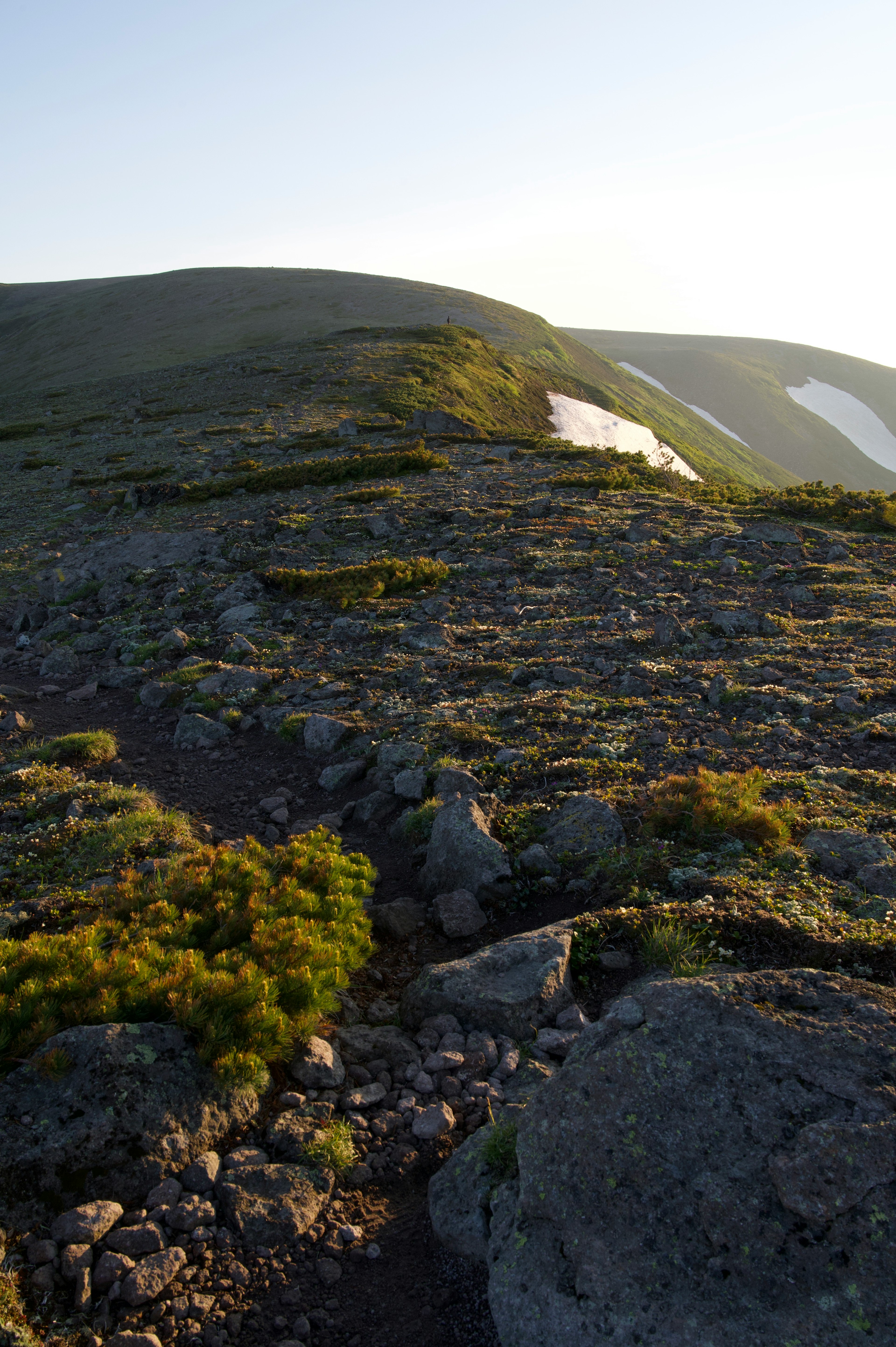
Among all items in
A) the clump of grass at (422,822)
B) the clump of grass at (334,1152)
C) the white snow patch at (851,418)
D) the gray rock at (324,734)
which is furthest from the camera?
the white snow patch at (851,418)

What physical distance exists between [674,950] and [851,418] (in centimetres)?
17068

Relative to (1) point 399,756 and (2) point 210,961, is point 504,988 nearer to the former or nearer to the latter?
(2) point 210,961

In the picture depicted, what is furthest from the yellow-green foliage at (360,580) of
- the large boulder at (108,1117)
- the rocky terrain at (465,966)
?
the large boulder at (108,1117)

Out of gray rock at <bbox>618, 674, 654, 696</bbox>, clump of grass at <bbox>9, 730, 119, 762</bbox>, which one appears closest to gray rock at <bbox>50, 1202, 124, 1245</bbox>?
clump of grass at <bbox>9, 730, 119, 762</bbox>

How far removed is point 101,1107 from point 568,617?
1277cm

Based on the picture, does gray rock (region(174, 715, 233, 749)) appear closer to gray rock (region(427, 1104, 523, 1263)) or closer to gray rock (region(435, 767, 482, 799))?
gray rock (region(435, 767, 482, 799))

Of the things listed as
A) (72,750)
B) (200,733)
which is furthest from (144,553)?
(72,750)

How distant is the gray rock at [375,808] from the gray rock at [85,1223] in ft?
17.4

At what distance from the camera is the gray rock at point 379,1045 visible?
550 centimetres

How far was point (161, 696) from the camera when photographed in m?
12.9

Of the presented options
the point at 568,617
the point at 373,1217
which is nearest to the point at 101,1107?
the point at 373,1217

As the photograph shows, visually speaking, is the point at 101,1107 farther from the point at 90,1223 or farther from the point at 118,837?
the point at 118,837

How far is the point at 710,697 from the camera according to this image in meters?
11.0

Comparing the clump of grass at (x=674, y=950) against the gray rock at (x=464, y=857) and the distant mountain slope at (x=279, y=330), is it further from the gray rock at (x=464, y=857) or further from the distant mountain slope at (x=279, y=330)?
the distant mountain slope at (x=279, y=330)
